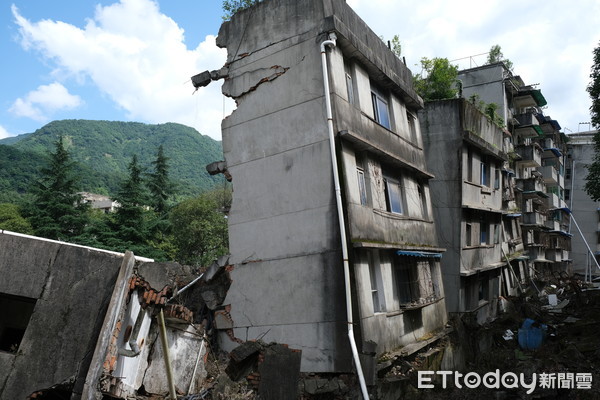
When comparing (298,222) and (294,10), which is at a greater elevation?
(294,10)

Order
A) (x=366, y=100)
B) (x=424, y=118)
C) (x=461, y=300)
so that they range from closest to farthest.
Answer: (x=366, y=100) < (x=461, y=300) < (x=424, y=118)

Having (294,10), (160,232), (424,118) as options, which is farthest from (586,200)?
(294,10)

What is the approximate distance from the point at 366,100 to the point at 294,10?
313cm

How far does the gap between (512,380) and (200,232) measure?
89.4 feet

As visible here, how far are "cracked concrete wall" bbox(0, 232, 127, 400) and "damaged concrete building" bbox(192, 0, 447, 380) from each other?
446 cm

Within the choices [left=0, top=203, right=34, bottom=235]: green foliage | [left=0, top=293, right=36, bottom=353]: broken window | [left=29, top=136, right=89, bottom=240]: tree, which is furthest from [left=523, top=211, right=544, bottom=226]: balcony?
[left=0, top=203, right=34, bottom=235]: green foliage

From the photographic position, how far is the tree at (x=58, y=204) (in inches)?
1420

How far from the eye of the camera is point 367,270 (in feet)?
35.3

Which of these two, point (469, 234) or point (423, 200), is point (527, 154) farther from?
point (423, 200)

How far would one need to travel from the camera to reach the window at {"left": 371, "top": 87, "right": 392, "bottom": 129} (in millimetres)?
13258

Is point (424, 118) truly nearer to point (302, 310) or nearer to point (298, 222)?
point (298, 222)

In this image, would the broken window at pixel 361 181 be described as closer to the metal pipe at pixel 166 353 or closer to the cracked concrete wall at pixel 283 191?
the cracked concrete wall at pixel 283 191

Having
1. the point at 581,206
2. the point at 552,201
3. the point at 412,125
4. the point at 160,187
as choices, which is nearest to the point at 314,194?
the point at 412,125

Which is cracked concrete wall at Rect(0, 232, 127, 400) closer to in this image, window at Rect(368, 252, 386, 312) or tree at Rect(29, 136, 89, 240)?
window at Rect(368, 252, 386, 312)
